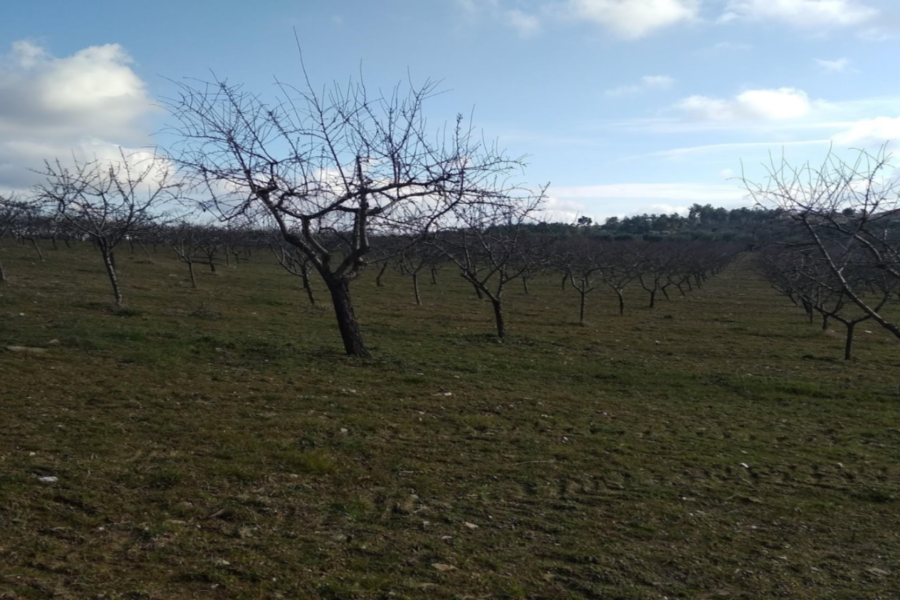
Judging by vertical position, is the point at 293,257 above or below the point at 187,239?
below

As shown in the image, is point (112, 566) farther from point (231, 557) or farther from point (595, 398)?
point (595, 398)

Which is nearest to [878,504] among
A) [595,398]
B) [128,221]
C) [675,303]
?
[595,398]

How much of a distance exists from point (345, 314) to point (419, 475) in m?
6.19

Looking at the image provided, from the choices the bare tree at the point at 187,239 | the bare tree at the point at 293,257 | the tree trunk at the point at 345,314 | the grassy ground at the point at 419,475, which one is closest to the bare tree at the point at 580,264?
the bare tree at the point at 293,257

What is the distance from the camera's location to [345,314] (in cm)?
1137

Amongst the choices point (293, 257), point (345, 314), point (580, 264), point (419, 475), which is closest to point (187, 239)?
point (293, 257)

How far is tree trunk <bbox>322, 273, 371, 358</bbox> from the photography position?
11.2 metres

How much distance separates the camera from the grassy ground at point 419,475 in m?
3.65

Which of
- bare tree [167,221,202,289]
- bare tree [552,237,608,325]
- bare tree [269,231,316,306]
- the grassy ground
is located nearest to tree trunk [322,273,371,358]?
the grassy ground

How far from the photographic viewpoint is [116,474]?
4.68 m

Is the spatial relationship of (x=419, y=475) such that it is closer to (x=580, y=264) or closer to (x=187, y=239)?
(x=580, y=264)

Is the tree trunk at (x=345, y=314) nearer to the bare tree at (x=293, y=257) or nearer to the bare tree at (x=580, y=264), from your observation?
the bare tree at (x=293, y=257)

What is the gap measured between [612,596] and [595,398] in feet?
21.5

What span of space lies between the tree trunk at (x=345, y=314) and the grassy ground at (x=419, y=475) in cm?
56
